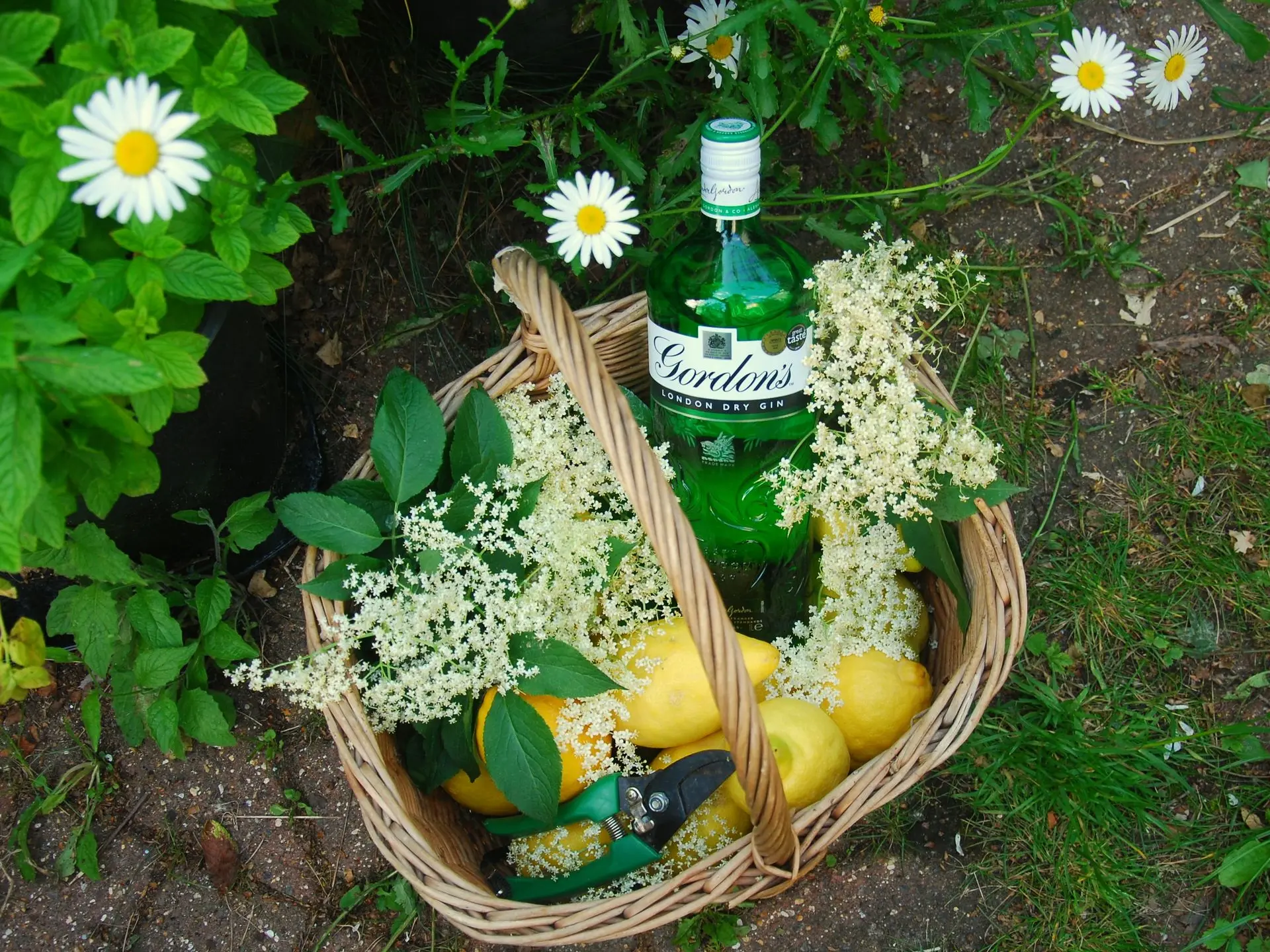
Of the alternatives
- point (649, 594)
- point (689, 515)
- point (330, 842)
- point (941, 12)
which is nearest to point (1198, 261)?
point (941, 12)

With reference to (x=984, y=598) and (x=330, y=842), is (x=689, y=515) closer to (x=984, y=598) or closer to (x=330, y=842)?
(x=984, y=598)

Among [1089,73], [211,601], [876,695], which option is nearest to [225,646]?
[211,601]

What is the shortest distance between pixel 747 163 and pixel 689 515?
503 mm

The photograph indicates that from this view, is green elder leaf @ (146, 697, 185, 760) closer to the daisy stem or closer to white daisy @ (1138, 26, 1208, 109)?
the daisy stem

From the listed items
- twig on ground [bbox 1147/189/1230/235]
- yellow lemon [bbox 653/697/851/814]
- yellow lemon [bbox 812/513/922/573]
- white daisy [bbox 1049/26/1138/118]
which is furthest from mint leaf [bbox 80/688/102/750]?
twig on ground [bbox 1147/189/1230/235]

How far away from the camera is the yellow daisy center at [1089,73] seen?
3.66 ft

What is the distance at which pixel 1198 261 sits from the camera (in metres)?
1.71

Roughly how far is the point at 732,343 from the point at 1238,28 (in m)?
0.59

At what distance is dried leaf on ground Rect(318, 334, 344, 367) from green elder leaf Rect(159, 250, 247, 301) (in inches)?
29.5

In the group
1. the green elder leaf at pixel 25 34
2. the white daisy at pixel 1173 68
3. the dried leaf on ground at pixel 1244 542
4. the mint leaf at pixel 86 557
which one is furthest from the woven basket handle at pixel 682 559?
the dried leaf on ground at pixel 1244 542

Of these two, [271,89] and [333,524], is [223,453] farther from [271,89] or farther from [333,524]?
[271,89]

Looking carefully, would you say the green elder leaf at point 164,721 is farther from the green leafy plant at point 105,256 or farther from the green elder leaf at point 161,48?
the green elder leaf at point 161,48

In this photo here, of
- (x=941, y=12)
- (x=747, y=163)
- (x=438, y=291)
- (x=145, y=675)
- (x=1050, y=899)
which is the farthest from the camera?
(x=438, y=291)

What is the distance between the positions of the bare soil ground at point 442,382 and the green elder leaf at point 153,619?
27 centimetres
